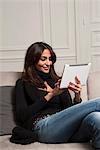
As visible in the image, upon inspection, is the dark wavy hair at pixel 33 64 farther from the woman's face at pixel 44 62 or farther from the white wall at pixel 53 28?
the white wall at pixel 53 28

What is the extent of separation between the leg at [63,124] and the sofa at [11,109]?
0.06 meters

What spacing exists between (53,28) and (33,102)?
1.54m

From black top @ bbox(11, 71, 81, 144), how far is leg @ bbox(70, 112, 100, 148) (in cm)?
23

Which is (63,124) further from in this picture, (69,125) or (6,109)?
(6,109)

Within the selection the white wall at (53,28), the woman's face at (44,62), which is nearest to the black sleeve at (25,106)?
the woman's face at (44,62)

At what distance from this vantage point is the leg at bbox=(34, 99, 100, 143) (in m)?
1.74

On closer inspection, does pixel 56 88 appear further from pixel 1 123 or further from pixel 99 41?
pixel 99 41

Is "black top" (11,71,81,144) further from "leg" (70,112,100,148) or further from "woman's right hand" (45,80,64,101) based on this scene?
"leg" (70,112,100,148)

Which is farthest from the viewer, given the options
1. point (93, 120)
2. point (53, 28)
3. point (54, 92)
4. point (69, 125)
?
point (53, 28)

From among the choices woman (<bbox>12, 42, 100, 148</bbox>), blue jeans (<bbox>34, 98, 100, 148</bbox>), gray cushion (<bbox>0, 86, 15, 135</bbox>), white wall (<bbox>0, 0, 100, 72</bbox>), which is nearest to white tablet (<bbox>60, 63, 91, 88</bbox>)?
woman (<bbox>12, 42, 100, 148</bbox>)

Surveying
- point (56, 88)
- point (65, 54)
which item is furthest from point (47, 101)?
point (65, 54)

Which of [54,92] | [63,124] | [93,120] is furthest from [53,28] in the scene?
[93,120]

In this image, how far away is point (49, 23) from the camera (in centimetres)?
328

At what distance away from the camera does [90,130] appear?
1663mm
